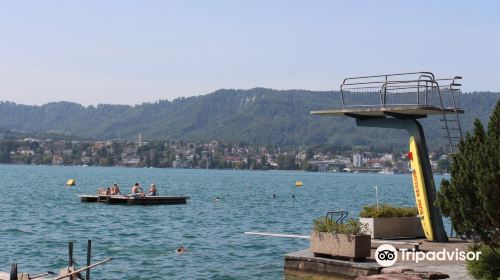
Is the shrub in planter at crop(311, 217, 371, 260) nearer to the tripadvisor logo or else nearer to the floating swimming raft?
the tripadvisor logo

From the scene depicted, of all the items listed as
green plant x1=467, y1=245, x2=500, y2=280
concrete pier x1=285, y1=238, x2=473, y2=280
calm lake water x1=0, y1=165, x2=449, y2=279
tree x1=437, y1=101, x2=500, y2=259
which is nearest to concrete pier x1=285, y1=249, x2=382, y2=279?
concrete pier x1=285, y1=238, x2=473, y2=280

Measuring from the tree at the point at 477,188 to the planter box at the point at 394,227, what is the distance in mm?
9107

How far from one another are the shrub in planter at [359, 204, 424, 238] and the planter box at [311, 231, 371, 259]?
379 cm

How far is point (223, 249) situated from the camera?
123ft

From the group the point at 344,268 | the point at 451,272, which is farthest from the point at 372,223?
the point at 451,272

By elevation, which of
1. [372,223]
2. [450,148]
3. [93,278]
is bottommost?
[93,278]

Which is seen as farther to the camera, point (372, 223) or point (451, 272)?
point (372, 223)

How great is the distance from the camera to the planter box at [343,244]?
881 inches

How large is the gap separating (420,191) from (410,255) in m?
4.46

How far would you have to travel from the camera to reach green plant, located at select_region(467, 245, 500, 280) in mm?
17312

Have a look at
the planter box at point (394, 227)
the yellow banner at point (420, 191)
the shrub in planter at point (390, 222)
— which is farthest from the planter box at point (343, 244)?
the yellow banner at point (420, 191)

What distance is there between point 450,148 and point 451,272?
7052mm

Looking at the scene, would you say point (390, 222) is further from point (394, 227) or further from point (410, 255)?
point (410, 255)

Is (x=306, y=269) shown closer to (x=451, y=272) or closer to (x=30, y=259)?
(x=451, y=272)
